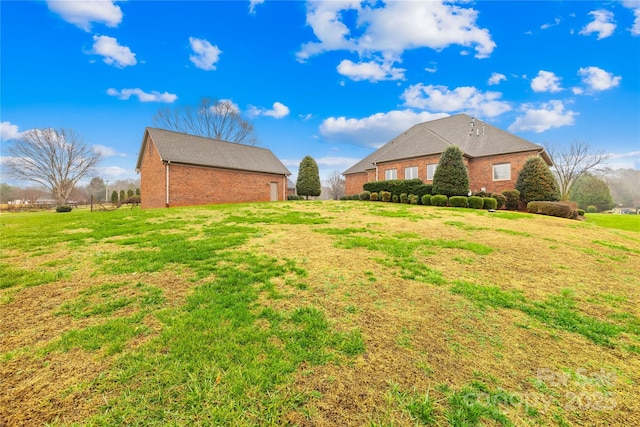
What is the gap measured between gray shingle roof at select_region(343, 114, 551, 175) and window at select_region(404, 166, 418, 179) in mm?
1087

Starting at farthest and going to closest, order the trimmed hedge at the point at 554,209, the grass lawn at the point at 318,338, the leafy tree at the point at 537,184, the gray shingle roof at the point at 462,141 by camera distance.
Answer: the gray shingle roof at the point at 462,141 < the leafy tree at the point at 537,184 < the trimmed hedge at the point at 554,209 < the grass lawn at the point at 318,338

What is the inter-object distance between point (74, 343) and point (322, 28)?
17.3 metres

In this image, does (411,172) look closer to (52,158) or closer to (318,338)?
(318,338)

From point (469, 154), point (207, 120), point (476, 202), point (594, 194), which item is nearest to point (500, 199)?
point (476, 202)

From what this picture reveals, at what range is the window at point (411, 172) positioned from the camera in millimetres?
22578

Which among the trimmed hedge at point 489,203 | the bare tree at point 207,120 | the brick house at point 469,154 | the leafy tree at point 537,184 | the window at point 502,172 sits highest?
the bare tree at point 207,120

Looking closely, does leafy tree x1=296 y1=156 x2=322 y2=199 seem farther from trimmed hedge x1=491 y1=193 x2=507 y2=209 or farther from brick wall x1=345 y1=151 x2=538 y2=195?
trimmed hedge x1=491 y1=193 x2=507 y2=209

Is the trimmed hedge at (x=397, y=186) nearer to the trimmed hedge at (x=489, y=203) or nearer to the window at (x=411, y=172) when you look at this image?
the trimmed hedge at (x=489, y=203)

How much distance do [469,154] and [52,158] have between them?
54394mm

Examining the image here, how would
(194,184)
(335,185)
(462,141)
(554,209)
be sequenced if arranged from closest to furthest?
(554,209)
(194,184)
(462,141)
(335,185)

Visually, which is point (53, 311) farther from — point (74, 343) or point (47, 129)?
point (47, 129)

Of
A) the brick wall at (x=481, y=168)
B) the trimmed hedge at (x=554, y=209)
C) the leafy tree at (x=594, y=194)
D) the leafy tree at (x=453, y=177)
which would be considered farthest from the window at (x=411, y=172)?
the leafy tree at (x=594, y=194)

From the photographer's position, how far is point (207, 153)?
2244 centimetres

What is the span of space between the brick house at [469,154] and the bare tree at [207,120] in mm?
21531
